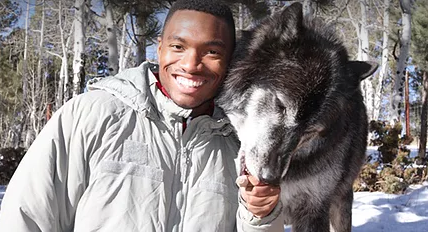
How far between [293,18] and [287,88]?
414 millimetres

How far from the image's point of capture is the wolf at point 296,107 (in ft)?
6.73

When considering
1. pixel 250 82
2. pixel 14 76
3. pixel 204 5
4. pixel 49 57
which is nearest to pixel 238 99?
pixel 250 82

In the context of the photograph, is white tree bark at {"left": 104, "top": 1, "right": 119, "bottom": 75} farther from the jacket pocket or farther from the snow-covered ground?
the jacket pocket

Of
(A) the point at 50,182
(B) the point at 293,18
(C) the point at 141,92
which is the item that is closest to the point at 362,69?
(B) the point at 293,18

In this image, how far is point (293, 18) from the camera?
2.32 meters

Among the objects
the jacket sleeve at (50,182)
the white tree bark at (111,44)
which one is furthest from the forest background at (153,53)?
the jacket sleeve at (50,182)

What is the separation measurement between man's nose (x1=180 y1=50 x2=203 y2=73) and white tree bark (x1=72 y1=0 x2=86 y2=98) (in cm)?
744

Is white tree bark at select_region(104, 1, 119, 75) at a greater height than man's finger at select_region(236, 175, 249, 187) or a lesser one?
greater

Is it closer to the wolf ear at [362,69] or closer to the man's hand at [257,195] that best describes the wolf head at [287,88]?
the wolf ear at [362,69]

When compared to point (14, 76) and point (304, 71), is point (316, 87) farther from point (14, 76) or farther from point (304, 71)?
point (14, 76)

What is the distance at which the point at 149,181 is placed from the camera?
168 cm

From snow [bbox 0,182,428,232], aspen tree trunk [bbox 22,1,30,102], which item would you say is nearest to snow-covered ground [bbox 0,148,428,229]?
snow [bbox 0,182,428,232]

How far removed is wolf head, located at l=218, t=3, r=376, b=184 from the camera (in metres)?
2.04

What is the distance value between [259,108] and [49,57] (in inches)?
1322
